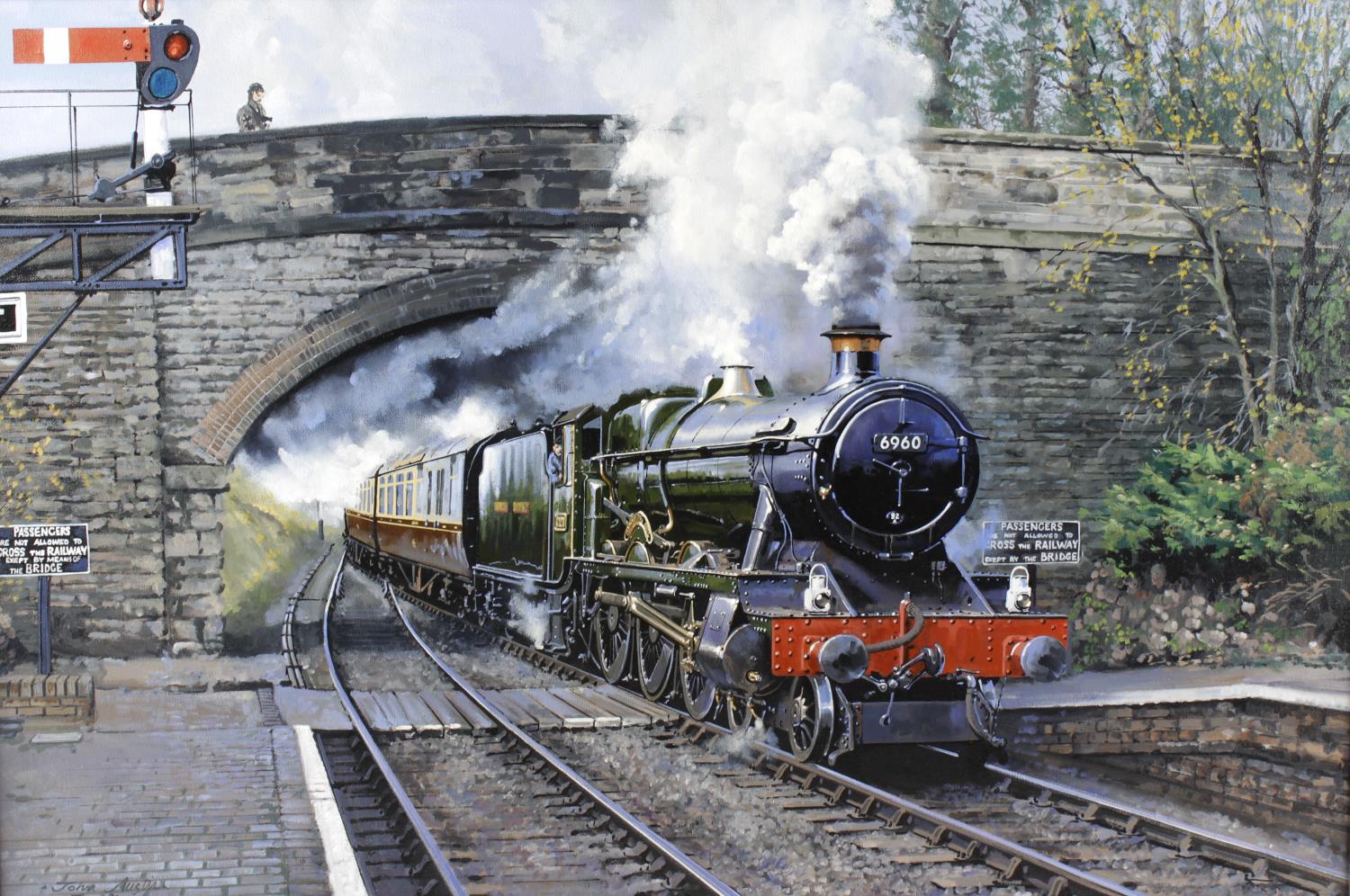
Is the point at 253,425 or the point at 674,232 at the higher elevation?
the point at 674,232

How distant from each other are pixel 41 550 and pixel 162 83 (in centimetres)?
238

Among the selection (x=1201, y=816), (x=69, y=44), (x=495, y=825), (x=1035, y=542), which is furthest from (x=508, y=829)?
(x=69, y=44)

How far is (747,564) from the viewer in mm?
6586

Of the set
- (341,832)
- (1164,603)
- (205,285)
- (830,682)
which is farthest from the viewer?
(205,285)

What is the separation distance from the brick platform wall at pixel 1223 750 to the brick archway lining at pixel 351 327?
446cm

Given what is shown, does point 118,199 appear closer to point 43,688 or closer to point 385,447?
point 43,688

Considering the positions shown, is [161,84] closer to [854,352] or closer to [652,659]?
[854,352]

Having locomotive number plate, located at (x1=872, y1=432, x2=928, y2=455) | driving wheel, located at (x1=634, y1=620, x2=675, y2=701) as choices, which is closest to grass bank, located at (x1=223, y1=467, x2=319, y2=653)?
driving wheel, located at (x1=634, y1=620, x2=675, y2=701)

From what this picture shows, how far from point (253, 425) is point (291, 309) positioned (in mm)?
845

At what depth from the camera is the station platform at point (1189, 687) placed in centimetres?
643

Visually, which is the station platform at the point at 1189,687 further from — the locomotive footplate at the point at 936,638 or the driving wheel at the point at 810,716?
the driving wheel at the point at 810,716

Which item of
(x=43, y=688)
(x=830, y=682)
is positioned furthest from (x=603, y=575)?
(x=43, y=688)

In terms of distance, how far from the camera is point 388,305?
28.7ft
